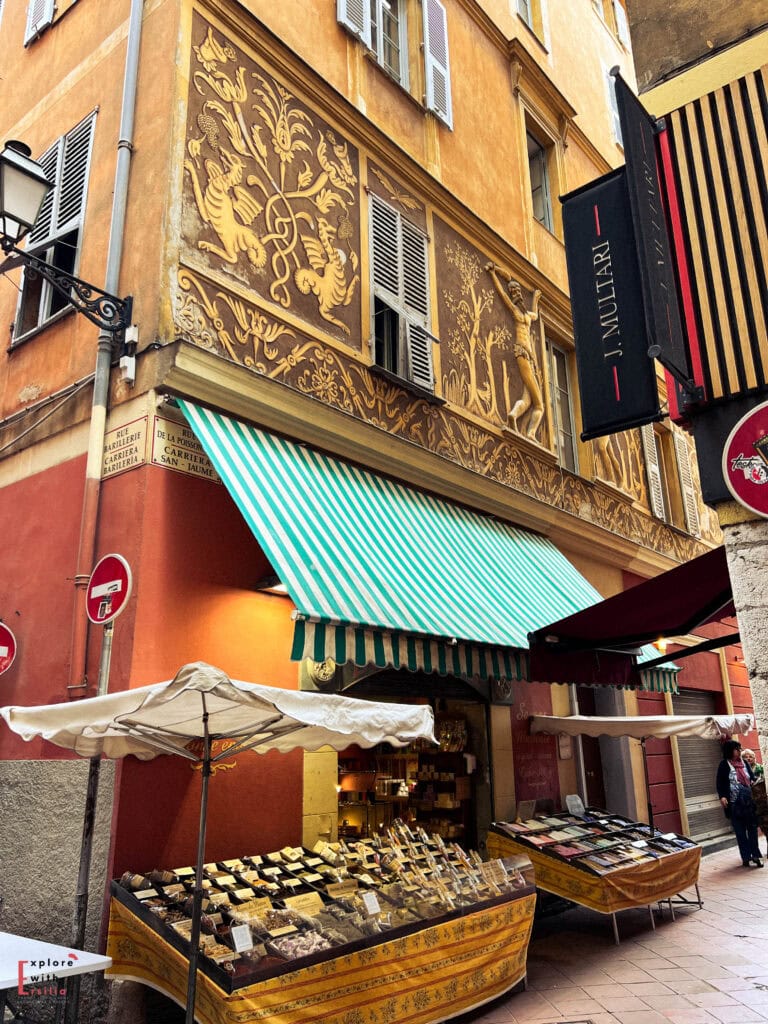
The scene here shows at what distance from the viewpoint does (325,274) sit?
757 centimetres

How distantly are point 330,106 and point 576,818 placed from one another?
8.65 meters

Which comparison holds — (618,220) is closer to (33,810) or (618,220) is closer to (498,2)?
(33,810)

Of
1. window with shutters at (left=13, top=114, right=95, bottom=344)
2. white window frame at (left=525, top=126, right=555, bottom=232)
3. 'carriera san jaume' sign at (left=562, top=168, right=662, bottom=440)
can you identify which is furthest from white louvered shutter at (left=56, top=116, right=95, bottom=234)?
white window frame at (left=525, top=126, right=555, bottom=232)

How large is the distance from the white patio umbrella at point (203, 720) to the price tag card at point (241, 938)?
0.84 feet

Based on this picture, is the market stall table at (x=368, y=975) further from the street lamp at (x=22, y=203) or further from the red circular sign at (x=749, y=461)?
the street lamp at (x=22, y=203)

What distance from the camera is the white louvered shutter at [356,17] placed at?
27.6ft

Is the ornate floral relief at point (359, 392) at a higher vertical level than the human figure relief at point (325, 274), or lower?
lower

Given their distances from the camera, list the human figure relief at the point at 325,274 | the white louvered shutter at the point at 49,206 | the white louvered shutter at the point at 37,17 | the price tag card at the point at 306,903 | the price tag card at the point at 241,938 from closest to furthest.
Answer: the price tag card at the point at 241,938 < the price tag card at the point at 306,903 < the human figure relief at the point at 325,274 < the white louvered shutter at the point at 49,206 < the white louvered shutter at the point at 37,17

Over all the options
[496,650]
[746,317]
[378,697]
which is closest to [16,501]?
[378,697]

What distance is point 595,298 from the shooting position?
6.08 m

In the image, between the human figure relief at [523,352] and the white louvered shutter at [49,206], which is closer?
the white louvered shutter at [49,206]

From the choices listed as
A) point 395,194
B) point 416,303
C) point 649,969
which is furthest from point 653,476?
point 649,969

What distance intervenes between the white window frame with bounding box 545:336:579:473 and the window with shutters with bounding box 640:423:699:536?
118 inches

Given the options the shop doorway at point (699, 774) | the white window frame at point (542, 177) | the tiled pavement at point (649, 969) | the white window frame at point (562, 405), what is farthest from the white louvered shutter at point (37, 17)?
the shop doorway at point (699, 774)
